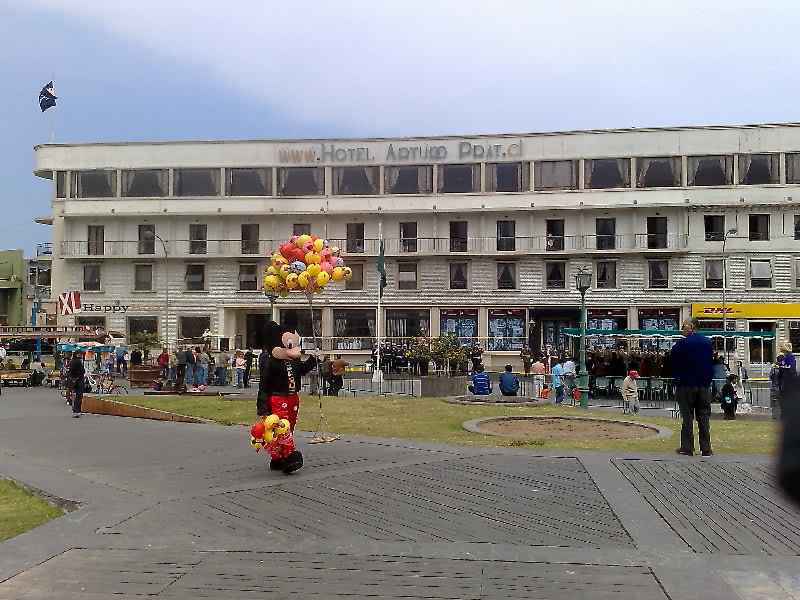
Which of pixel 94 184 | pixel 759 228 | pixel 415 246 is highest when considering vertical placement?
pixel 94 184

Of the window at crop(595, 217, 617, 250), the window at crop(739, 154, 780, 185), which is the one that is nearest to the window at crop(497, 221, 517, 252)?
the window at crop(595, 217, 617, 250)

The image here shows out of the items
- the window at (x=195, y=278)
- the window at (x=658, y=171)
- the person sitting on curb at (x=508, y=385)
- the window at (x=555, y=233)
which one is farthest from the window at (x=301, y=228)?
the person sitting on curb at (x=508, y=385)

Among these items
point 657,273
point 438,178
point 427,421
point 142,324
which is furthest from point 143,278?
point 427,421

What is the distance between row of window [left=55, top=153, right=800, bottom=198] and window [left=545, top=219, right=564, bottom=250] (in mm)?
2115

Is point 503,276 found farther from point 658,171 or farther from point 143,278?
point 143,278

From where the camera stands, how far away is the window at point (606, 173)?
1704 inches

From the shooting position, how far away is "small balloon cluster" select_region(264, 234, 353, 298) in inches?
478

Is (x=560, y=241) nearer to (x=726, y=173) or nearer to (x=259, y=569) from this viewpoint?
(x=726, y=173)

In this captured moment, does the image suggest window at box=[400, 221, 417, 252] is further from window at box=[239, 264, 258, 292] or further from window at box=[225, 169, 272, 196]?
window at box=[239, 264, 258, 292]

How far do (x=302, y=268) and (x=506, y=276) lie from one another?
33105mm

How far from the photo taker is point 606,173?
43469 mm

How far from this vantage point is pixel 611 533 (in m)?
6.11

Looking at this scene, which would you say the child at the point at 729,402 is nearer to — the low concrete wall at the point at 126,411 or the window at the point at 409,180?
the low concrete wall at the point at 126,411

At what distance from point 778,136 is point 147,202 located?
128 feet
